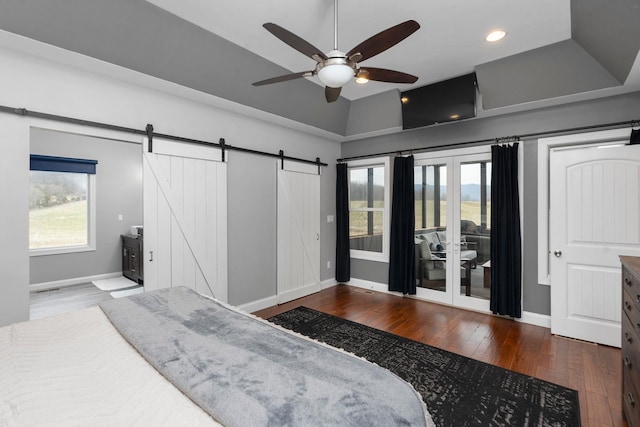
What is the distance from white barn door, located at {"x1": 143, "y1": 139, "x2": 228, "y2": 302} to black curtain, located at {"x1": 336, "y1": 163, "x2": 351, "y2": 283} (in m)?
2.21

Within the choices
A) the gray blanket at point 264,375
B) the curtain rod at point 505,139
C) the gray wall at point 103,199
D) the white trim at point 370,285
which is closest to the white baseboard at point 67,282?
the gray wall at point 103,199

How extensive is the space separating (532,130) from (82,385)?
456cm

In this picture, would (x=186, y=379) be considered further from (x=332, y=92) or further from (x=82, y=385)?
(x=332, y=92)

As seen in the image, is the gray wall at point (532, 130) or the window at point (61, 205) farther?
the gray wall at point (532, 130)

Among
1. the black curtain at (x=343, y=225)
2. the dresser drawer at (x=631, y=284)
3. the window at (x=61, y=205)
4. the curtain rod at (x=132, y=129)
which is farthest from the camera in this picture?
the black curtain at (x=343, y=225)

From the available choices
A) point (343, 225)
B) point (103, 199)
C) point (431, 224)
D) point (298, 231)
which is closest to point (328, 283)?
point (343, 225)

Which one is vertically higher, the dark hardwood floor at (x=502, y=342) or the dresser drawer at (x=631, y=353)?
the dresser drawer at (x=631, y=353)

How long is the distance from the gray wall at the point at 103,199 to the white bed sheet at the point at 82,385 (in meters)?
1.87

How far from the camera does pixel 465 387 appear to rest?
228 cm

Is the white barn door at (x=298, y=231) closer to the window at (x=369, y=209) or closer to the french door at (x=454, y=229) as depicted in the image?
the window at (x=369, y=209)

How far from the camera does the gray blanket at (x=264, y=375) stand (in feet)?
3.15

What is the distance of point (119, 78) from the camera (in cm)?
268

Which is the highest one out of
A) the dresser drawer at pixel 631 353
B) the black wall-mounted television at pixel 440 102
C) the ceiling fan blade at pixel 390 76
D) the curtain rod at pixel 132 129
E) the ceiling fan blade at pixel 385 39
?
the black wall-mounted television at pixel 440 102

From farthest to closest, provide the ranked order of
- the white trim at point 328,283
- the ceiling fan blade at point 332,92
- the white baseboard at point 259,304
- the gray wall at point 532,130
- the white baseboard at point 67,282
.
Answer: the white trim at point 328,283
the white baseboard at point 259,304
the gray wall at point 532,130
the white baseboard at point 67,282
the ceiling fan blade at point 332,92
